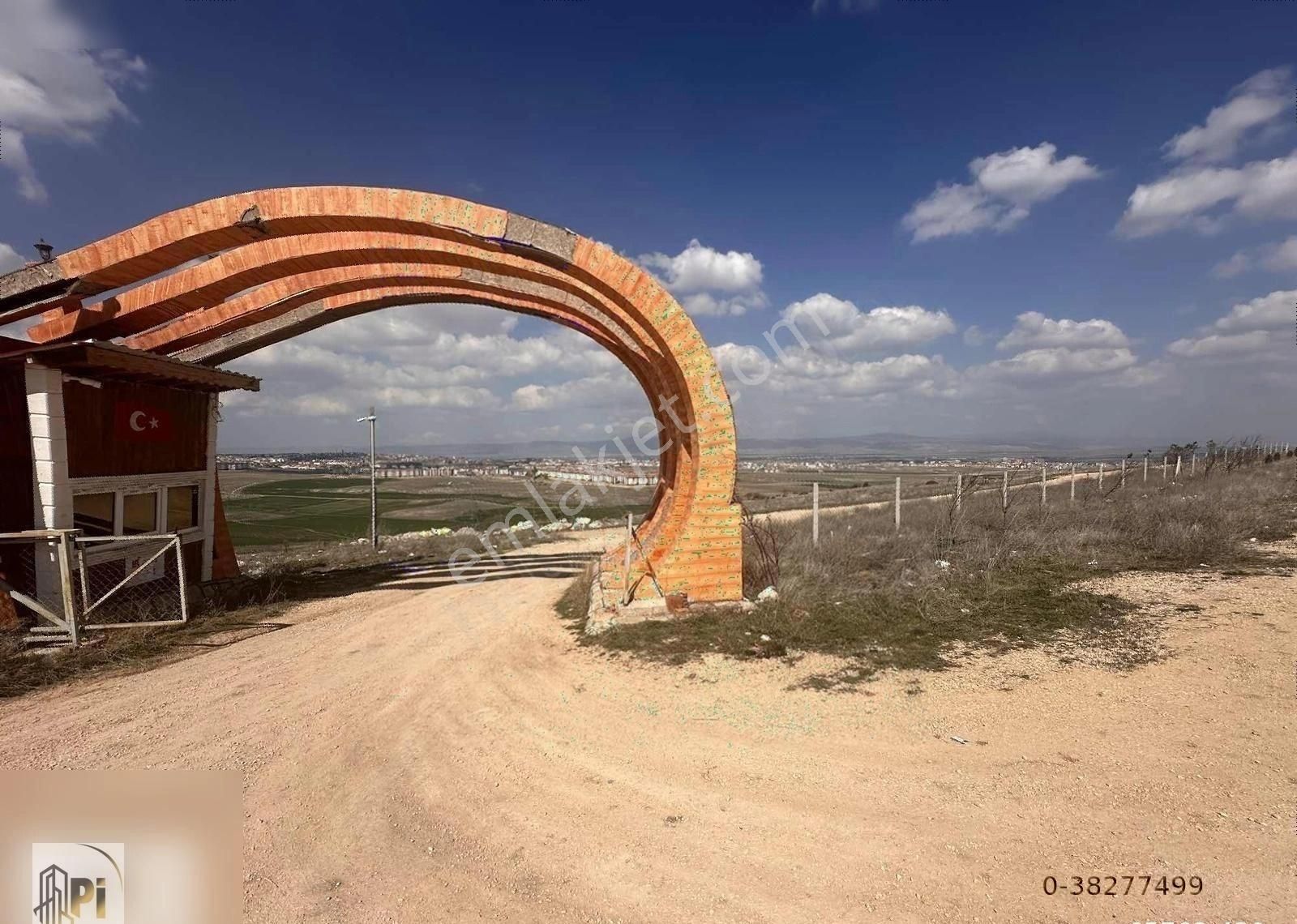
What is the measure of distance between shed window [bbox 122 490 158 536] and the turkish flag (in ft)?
3.05

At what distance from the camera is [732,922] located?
8.60 feet

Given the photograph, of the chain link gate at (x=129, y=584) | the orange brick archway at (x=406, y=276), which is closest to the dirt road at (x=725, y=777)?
the chain link gate at (x=129, y=584)

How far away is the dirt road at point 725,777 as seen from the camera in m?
2.80

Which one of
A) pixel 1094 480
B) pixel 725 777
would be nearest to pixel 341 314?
pixel 725 777

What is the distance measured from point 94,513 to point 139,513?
0.86 meters

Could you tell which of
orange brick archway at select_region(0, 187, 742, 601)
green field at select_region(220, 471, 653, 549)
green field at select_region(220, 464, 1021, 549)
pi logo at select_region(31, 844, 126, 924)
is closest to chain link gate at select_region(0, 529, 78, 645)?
orange brick archway at select_region(0, 187, 742, 601)

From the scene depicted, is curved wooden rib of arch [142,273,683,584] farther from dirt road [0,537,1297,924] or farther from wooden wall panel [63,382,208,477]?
dirt road [0,537,1297,924]

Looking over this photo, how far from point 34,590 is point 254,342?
4.90 meters

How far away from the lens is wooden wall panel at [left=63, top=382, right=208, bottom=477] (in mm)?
7863

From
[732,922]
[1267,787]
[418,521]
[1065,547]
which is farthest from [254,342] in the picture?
[418,521]

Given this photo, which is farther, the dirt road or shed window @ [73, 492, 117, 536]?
shed window @ [73, 492, 117, 536]

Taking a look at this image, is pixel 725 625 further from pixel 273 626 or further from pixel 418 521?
pixel 418 521

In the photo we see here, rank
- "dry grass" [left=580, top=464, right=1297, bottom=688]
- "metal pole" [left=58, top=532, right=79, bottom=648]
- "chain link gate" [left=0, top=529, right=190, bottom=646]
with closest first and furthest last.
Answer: "dry grass" [left=580, top=464, right=1297, bottom=688] → "metal pole" [left=58, top=532, right=79, bottom=648] → "chain link gate" [left=0, top=529, right=190, bottom=646]

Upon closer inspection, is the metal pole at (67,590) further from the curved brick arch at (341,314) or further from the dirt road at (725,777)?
the curved brick arch at (341,314)
